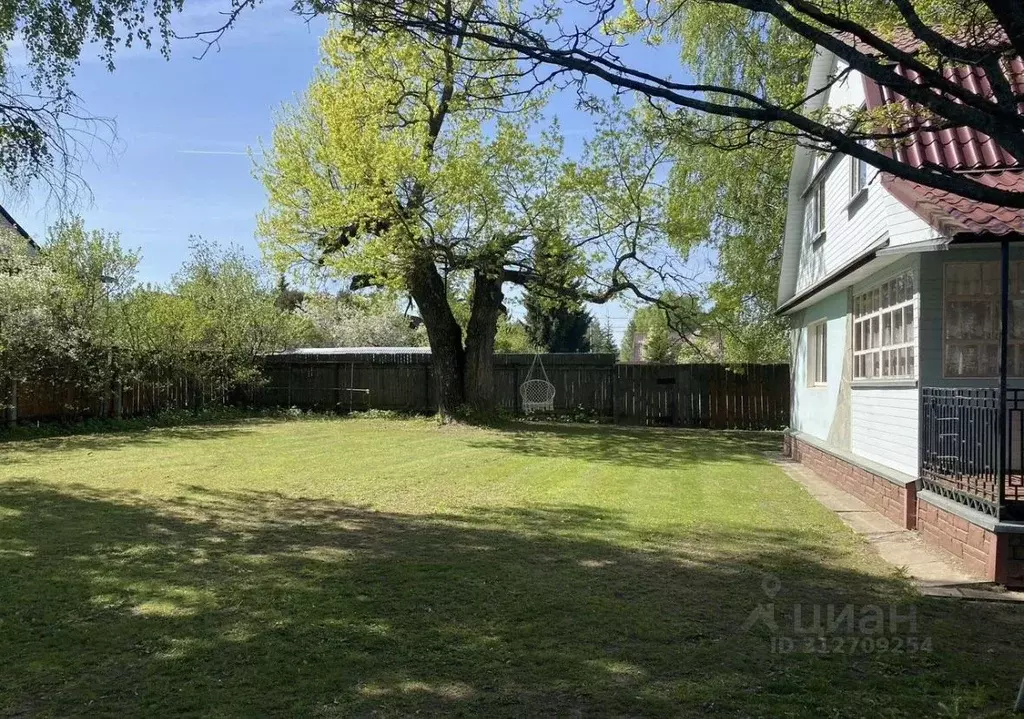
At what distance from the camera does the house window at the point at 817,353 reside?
12.4 metres

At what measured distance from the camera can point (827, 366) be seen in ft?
39.6

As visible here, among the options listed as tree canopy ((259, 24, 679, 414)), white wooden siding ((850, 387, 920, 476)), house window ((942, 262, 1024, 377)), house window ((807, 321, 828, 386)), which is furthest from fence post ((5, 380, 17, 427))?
house window ((942, 262, 1024, 377))

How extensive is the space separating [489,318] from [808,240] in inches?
315

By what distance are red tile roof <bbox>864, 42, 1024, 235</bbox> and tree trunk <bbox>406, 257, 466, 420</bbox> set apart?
37.4 ft

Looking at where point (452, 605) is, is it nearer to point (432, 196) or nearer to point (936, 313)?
point (936, 313)

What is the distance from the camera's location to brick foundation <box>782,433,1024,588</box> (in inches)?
219

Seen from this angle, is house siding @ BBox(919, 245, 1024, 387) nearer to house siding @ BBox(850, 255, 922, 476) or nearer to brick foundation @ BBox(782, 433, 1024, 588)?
house siding @ BBox(850, 255, 922, 476)

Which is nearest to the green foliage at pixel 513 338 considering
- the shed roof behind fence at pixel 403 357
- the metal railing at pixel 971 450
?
the shed roof behind fence at pixel 403 357

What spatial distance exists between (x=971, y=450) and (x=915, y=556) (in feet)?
3.46

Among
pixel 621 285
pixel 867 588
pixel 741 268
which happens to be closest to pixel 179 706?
pixel 867 588

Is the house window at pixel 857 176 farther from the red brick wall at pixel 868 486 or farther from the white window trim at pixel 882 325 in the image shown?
the red brick wall at pixel 868 486

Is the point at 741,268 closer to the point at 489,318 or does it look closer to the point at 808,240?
the point at 808,240

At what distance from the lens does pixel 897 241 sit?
24.2 feet

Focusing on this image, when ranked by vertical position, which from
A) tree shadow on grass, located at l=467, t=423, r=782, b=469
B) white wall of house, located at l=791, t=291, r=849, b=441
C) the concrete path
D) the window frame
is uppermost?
the window frame
